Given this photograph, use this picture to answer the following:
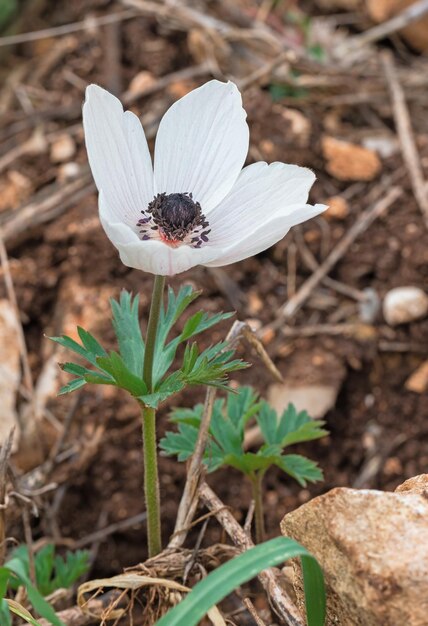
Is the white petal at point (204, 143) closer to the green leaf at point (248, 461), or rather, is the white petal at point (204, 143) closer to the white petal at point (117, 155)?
the white petal at point (117, 155)

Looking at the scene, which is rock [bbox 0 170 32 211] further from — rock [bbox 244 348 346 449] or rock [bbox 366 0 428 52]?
rock [bbox 366 0 428 52]

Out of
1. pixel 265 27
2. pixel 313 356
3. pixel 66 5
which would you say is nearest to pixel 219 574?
pixel 313 356

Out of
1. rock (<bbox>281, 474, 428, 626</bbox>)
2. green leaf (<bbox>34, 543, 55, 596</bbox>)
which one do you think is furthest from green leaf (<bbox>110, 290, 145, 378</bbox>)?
green leaf (<bbox>34, 543, 55, 596</bbox>)

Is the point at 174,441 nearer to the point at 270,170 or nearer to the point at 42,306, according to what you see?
the point at 270,170

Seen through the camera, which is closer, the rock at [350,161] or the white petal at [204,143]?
the white petal at [204,143]

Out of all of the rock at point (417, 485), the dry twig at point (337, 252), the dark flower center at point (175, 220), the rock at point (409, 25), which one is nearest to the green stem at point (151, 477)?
the dark flower center at point (175, 220)
